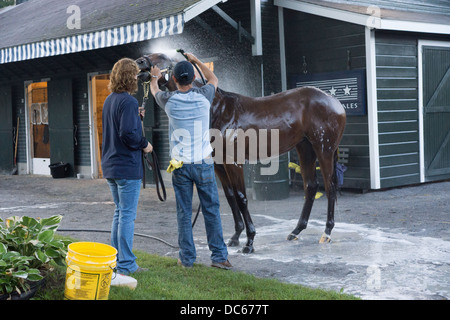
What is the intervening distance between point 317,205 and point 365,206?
754 mm

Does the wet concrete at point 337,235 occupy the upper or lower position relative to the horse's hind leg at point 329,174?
lower

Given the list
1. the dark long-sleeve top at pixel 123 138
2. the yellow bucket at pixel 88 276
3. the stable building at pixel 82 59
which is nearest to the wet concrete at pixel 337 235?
the dark long-sleeve top at pixel 123 138

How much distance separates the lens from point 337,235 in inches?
275

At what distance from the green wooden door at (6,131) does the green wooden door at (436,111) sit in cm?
1155

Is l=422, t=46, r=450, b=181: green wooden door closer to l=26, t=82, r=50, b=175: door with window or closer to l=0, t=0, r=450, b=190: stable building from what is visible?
l=0, t=0, r=450, b=190: stable building

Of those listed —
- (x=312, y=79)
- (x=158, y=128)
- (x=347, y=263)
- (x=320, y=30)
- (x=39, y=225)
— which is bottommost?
(x=347, y=263)

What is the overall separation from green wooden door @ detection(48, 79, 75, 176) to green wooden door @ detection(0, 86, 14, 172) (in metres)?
2.05

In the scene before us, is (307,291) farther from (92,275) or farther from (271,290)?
(92,275)

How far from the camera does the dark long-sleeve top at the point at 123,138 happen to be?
16.2ft

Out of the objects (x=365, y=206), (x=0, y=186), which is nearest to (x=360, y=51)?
(x=365, y=206)

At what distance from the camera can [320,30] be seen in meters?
10.7

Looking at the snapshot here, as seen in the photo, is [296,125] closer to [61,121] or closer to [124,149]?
[124,149]

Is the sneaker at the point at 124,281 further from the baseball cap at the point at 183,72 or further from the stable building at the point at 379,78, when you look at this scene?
the stable building at the point at 379,78

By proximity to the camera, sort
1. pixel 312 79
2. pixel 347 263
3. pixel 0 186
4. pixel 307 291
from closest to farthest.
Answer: pixel 307 291 < pixel 347 263 < pixel 312 79 < pixel 0 186
